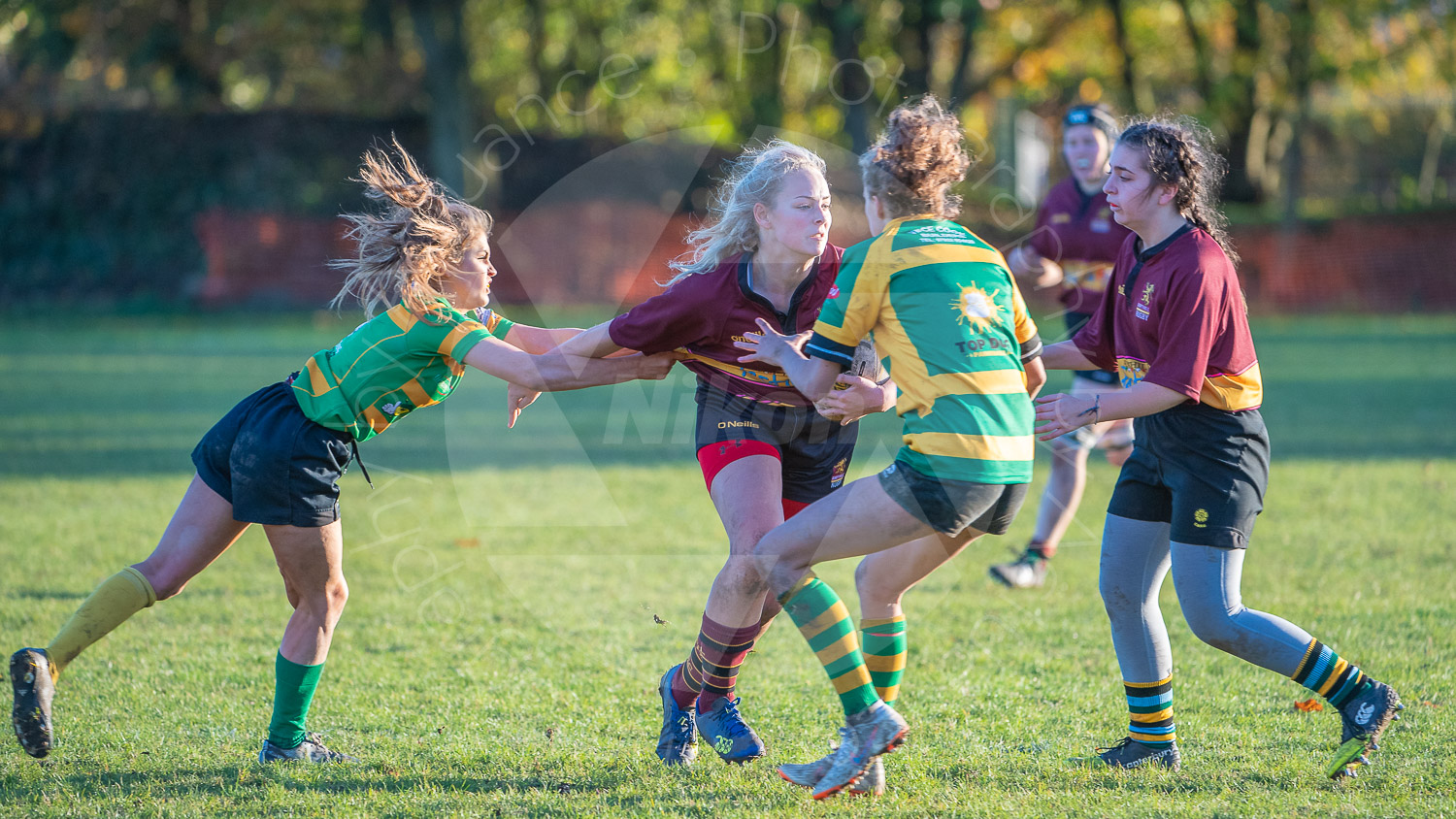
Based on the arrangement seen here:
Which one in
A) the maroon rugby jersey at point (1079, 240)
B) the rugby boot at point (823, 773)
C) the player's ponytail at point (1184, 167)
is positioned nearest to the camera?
the rugby boot at point (823, 773)

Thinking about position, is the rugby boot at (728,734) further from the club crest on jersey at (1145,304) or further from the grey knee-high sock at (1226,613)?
the club crest on jersey at (1145,304)

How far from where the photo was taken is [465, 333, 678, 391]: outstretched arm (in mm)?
3721

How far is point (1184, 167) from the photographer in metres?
3.66

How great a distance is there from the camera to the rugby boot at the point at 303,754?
3.88 metres

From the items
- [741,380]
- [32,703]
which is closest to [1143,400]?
[741,380]

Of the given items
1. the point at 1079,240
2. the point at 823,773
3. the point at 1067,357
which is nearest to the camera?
the point at 823,773

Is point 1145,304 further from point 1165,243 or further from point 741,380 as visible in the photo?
point 741,380

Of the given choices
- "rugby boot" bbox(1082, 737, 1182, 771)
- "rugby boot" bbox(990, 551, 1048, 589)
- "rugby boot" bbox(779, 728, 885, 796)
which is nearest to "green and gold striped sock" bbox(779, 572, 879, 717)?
"rugby boot" bbox(779, 728, 885, 796)

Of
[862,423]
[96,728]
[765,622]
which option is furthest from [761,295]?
[862,423]

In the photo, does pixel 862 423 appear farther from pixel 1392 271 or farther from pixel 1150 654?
pixel 1392 271

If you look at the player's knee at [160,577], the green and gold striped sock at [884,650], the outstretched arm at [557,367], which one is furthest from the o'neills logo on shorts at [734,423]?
the player's knee at [160,577]

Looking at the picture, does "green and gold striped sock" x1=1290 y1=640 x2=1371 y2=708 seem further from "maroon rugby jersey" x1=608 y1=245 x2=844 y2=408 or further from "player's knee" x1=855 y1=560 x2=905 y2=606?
"maroon rugby jersey" x1=608 y1=245 x2=844 y2=408

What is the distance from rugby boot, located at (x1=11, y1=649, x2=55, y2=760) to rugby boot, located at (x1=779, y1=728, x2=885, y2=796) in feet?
7.32

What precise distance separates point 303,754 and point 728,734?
1.38 meters
